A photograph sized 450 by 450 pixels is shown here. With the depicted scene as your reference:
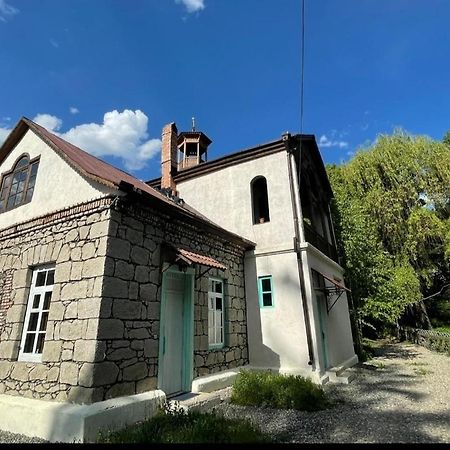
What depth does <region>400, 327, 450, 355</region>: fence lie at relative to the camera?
49.2ft

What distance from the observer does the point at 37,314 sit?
232 inches

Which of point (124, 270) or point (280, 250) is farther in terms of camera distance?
point (280, 250)

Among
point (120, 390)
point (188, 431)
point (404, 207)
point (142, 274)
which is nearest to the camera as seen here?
point (188, 431)

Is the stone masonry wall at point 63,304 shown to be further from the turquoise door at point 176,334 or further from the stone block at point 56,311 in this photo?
the turquoise door at point 176,334

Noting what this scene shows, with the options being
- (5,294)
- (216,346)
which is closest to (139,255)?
(5,294)

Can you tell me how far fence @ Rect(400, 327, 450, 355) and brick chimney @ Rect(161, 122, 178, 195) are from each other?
14.4 meters

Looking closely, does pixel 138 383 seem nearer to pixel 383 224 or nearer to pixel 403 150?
pixel 383 224

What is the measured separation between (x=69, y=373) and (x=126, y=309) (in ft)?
4.00

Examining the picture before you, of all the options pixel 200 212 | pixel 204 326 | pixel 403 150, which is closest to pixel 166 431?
pixel 204 326

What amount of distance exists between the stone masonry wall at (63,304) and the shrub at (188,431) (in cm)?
82

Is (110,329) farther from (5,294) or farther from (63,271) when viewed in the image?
(5,294)

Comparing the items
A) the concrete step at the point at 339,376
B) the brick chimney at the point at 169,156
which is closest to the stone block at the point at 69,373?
the concrete step at the point at 339,376

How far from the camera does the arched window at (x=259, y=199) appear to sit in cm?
1060

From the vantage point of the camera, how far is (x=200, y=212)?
1104 centimetres
